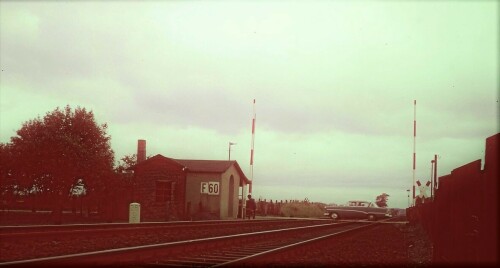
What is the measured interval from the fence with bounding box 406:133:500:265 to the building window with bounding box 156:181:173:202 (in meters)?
30.1

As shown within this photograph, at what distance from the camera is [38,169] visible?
3875cm

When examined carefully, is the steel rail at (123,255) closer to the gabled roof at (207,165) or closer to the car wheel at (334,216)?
the gabled roof at (207,165)

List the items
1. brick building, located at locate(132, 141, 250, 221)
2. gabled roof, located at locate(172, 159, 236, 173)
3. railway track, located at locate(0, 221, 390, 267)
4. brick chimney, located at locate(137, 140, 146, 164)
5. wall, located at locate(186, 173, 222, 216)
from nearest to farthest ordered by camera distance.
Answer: railway track, located at locate(0, 221, 390, 267) < brick building, located at locate(132, 141, 250, 221) < wall, located at locate(186, 173, 222, 216) < gabled roof, located at locate(172, 159, 236, 173) < brick chimney, located at locate(137, 140, 146, 164)

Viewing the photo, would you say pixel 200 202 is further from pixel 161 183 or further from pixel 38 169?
pixel 38 169

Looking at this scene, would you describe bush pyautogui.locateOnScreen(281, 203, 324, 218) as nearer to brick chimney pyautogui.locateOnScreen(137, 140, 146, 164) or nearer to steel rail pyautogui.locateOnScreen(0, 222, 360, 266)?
brick chimney pyautogui.locateOnScreen(137, 140, 146, 164)

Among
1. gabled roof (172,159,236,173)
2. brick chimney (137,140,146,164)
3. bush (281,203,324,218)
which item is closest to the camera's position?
gabled roof (172,159,236,173)

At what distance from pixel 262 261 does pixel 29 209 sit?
5099 centimetres

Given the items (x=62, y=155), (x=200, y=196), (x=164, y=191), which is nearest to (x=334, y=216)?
(x=200, y=196)

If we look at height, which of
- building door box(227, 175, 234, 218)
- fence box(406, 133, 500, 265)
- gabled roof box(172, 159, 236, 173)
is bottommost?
building door box(227, 175, 234, 218)

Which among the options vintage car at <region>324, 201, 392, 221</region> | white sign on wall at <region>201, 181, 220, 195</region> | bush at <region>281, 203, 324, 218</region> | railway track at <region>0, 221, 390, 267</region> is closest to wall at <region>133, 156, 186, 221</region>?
white sign on wall at <region>201, 181, 220, 195</region>

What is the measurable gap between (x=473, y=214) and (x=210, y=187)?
32.0 metres

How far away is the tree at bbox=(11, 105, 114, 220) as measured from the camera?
38781mm

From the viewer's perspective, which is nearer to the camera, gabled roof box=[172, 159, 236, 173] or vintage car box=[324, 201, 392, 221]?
gabled roof box=[172, 159, 236, 173]

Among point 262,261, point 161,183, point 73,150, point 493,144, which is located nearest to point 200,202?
point 161,183
